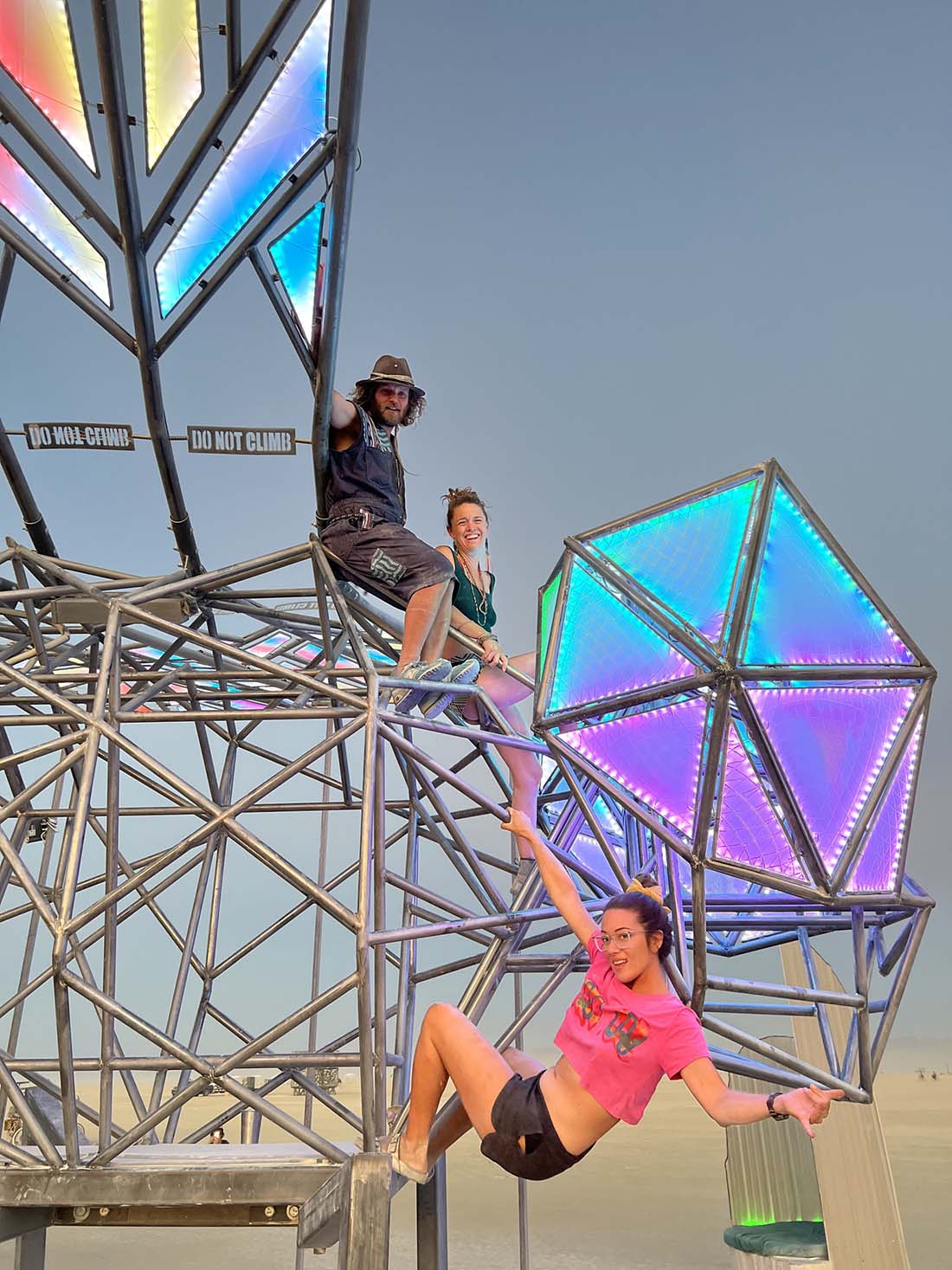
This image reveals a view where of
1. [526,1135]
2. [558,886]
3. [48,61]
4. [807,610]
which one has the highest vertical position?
[48,61]

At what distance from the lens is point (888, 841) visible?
24.1 feet

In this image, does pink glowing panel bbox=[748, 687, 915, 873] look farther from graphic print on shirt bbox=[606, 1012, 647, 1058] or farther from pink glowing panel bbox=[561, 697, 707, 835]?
graphic print on shirt bbox=[606, 1012, 647, 1058]

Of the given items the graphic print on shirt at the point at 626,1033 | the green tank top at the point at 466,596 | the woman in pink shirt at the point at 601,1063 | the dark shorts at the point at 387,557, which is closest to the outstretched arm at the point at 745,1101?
the woman in pink shirt at the point at 601,1063

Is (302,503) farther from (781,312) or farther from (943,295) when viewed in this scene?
(943,295)

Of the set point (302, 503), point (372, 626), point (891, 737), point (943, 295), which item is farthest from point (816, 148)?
point (891, 737)

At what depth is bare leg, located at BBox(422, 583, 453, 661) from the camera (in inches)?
329

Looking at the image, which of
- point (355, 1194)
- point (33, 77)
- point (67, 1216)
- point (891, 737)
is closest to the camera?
point (355, 1194)

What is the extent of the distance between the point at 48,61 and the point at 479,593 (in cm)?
501

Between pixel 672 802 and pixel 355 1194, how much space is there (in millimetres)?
3100

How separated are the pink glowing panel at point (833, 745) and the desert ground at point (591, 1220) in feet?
63.7

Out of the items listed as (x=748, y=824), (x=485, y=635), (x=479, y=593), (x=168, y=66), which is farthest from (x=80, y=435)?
(x=748, y=824)

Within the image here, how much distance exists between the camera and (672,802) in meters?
7.27

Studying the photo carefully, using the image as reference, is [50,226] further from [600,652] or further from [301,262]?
[600,652]

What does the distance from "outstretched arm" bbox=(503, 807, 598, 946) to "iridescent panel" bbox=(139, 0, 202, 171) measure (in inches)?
217
